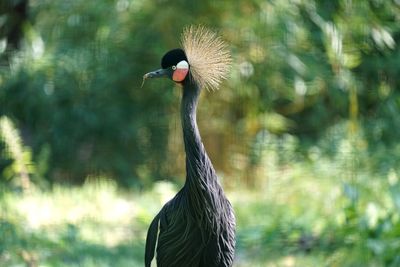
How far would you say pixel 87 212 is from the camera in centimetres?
409

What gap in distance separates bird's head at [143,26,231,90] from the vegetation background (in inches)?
52.4

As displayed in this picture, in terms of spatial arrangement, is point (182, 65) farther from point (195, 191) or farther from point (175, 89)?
point (175, 89)

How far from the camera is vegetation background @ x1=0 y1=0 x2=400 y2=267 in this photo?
3486 millimetres

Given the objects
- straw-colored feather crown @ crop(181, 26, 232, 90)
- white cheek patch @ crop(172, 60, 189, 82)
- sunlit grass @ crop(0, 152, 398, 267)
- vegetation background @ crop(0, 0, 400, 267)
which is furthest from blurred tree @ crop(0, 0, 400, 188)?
white cheek patch @ crop(172, 60, 189, 82)

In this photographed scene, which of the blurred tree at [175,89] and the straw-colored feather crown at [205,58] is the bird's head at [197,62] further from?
the blurred tree at [175,89]

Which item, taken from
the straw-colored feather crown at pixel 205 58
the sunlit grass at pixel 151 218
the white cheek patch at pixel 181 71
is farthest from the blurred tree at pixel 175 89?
the white cheek patch at pixel 181 71

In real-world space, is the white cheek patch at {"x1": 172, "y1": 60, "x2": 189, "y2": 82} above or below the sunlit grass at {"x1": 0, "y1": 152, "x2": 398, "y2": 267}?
above

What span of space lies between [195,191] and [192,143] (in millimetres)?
126

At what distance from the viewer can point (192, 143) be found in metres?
1.89

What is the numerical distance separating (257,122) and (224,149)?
297 millimetres

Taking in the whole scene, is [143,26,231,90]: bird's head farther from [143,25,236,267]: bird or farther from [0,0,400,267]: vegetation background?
[0,0,400,267]: vegetation background

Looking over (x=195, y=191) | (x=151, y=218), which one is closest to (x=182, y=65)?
(x=195, y=191)

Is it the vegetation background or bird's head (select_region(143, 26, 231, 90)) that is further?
the vegetation background

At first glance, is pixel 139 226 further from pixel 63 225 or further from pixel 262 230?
pixel 262 230
